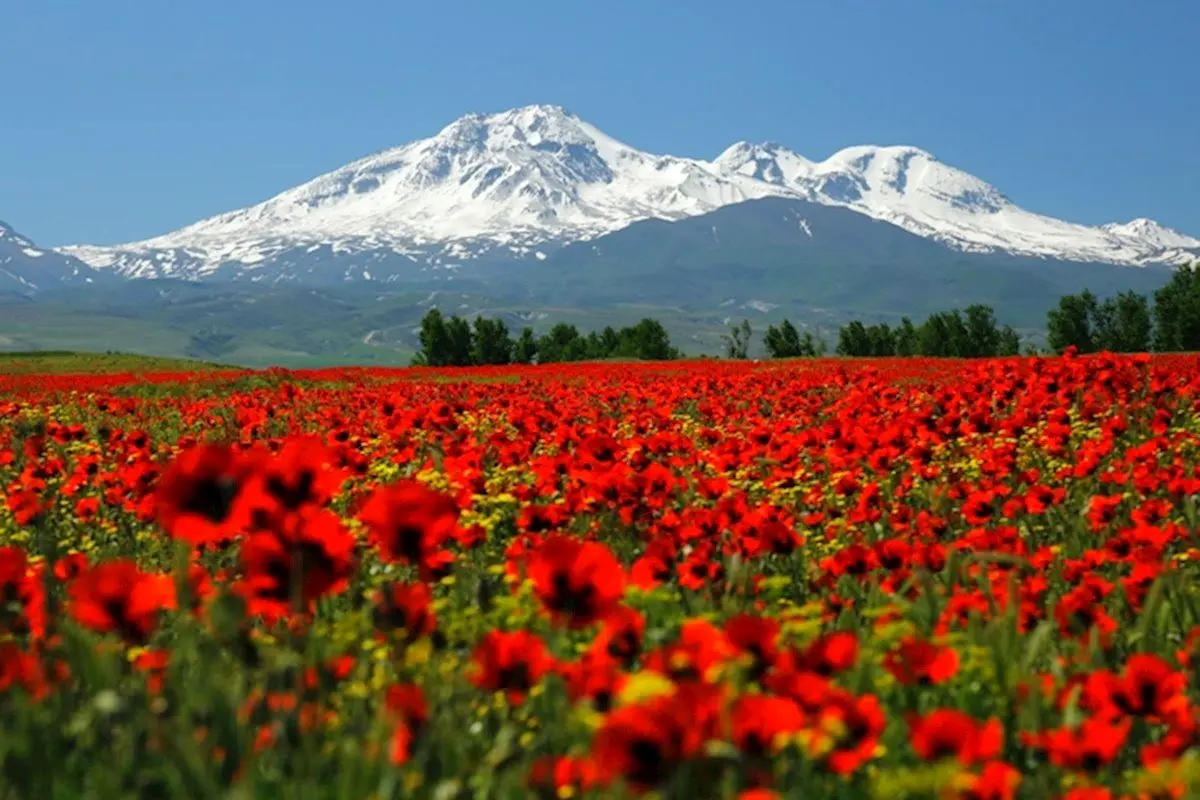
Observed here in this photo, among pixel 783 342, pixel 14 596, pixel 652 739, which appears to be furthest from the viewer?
pixel 783 342

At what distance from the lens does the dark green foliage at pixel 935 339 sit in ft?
347

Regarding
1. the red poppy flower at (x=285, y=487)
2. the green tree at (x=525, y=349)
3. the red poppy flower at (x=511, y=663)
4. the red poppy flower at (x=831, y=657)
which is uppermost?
the green tree at (x=525, y=349)

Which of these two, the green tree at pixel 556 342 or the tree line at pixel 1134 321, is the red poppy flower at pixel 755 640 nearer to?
the tree line at pixel 1134 321

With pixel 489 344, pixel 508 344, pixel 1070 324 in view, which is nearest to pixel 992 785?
pixel 489 344

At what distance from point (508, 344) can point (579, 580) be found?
102615 mm

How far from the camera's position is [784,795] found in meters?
2.27

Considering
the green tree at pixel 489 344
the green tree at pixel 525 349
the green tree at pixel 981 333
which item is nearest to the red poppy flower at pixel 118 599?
the green tree at pixel 489 344

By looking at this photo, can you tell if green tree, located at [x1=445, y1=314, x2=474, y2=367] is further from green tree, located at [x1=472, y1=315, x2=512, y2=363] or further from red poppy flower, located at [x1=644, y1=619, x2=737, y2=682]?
red poppy flower, located at [x1=644, y1=619, x2=737, y2=682]

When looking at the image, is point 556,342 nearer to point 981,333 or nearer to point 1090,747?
point 981,333

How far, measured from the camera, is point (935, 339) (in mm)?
115500

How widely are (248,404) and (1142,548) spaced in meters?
11.5

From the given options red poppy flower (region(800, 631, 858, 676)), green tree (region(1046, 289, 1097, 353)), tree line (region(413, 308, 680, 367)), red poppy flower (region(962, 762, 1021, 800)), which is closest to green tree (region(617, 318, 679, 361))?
tree line (region(413, 308, 680, 367))

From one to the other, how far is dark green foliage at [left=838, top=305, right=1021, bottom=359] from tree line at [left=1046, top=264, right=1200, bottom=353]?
15.7 ft

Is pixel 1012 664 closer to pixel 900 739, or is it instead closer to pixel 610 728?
pixel 900 739
